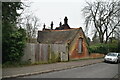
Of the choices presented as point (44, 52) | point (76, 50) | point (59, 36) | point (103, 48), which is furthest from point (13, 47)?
point (103, 48)

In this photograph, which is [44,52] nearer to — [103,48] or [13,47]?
[13,47]

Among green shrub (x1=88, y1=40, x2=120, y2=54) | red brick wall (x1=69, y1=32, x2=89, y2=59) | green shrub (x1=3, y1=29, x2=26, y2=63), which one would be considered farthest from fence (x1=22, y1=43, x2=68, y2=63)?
green shrub (x1=88, y1=40, x2=120, y2=54)

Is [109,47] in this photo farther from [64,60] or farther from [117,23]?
[64,60]

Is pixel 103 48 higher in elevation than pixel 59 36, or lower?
lower

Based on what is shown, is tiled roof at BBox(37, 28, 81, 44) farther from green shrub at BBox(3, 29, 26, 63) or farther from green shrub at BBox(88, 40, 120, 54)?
green shrub at BBox(3, 29, 26, 63)

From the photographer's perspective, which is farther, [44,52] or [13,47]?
[44,52]

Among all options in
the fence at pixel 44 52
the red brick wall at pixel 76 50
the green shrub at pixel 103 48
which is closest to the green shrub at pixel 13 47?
the fence at pixel 44 52

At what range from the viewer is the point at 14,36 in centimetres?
1434

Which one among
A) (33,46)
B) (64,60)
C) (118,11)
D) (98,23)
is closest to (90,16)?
(98,23)

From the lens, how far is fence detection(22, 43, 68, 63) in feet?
53.5

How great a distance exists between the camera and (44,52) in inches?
723

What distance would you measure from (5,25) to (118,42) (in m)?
37.5

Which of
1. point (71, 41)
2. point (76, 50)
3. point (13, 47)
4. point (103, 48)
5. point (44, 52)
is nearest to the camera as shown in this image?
point (13, 47)

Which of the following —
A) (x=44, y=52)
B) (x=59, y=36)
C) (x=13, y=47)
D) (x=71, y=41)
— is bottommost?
(x=44, y=52)
